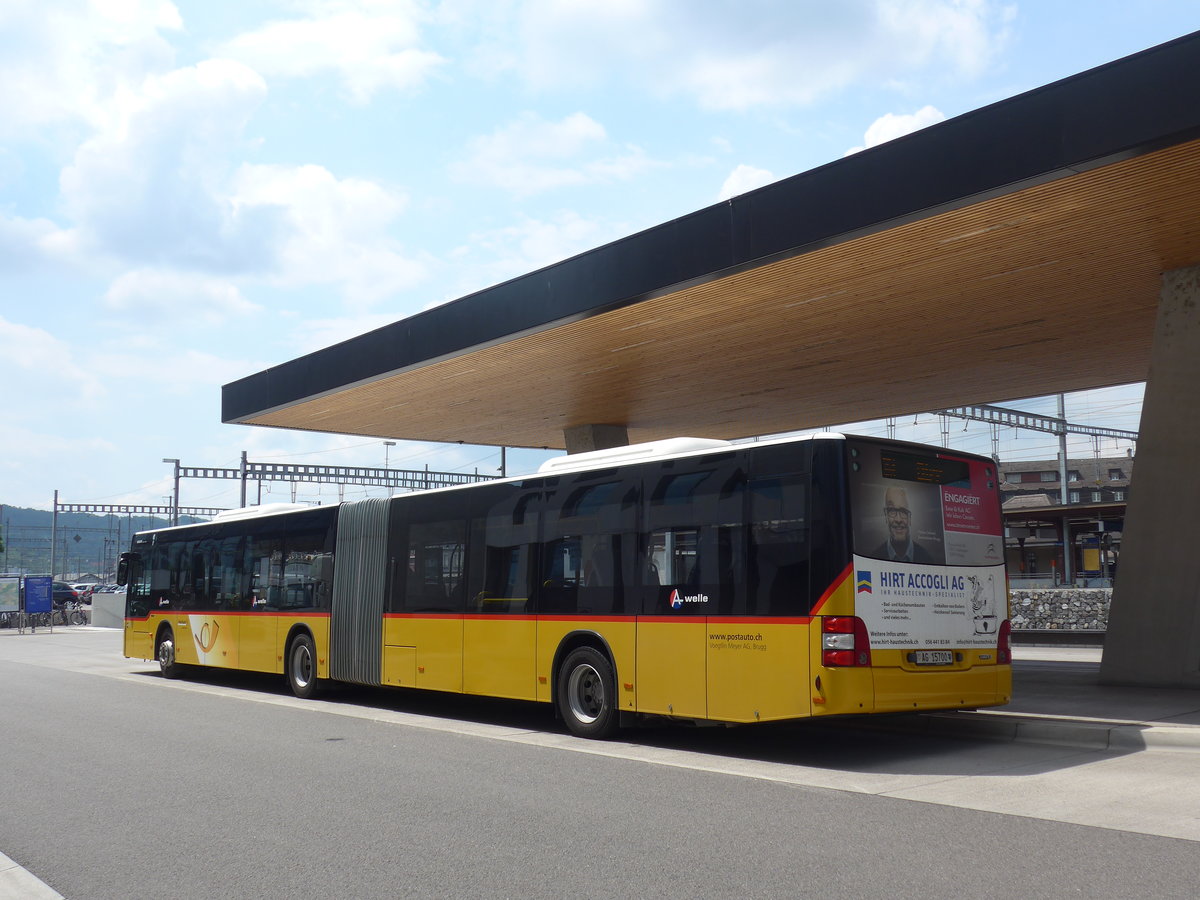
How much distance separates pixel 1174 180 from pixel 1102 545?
1313 inches

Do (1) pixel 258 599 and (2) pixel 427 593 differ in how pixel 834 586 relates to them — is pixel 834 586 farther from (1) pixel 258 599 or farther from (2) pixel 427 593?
(1) pixel 258 599

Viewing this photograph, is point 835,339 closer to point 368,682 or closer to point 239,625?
point 368,682

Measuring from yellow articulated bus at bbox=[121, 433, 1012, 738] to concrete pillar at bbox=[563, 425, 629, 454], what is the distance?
398 inches

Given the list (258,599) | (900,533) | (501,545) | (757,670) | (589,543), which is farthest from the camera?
(258,599)

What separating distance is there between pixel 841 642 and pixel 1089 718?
3.28 m

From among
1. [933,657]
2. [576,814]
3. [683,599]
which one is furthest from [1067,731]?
[576,814]

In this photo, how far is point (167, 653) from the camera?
21.0 meters

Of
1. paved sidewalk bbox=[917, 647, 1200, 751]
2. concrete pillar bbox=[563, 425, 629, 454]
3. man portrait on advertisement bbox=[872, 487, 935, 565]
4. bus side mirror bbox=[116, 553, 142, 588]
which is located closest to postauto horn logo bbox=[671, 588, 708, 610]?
man portrait on advertisement bbox=[872, 487, 935, 565]

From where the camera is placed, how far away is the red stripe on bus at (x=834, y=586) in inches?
373

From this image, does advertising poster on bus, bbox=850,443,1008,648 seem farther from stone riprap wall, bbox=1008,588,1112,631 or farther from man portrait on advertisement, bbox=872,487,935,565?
stone riprap wall, bbox=1008,588,1112,631

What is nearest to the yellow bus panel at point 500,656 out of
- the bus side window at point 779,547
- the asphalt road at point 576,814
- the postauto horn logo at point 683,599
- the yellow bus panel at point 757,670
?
the asphalt road at point 576,814

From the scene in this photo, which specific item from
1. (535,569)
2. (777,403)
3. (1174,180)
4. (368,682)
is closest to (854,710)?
(535,569)

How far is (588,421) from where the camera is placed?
25.2 meters

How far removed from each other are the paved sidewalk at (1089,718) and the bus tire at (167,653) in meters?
14.5
